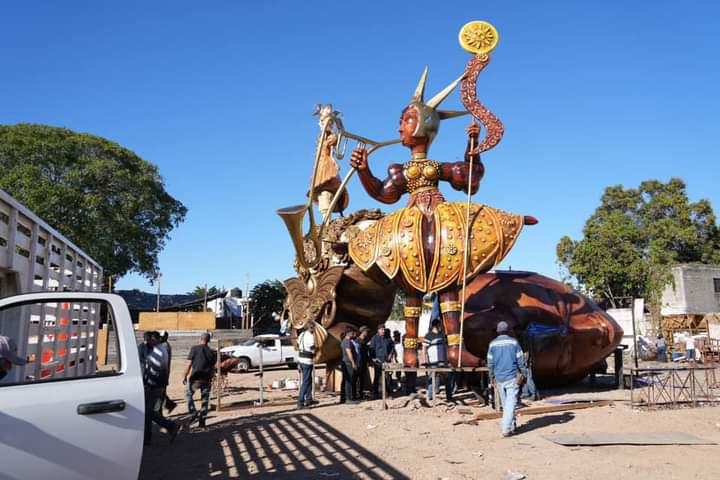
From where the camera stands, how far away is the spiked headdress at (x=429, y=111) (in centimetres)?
1122

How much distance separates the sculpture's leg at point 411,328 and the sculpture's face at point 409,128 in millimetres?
2941

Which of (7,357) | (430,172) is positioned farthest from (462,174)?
(7,357)

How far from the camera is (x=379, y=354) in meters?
12.9

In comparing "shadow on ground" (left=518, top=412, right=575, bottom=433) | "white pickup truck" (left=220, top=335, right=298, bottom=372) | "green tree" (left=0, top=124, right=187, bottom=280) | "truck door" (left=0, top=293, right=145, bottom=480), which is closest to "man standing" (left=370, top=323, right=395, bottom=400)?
"shadow on ground" (left=518, top=412, right=575, bottom=433)

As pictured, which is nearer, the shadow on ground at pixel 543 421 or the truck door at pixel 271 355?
the shadow on ground at pixel 543 421

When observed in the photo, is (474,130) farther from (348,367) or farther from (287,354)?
(287,354)

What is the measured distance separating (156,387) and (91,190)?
75.0 feet

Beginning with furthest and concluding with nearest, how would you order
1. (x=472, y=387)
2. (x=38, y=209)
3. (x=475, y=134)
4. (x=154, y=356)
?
(x=38, y=209), (x=472, y=387), (x=475, y=134), (x=154, y=356)

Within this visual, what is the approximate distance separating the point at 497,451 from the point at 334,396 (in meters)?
6.68

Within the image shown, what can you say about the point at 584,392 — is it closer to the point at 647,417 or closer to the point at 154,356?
the point at 647,417

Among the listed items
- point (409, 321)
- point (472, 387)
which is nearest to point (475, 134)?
point (409, 321)

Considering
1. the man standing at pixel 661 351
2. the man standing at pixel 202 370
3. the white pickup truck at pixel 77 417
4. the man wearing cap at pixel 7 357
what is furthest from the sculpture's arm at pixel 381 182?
the man standing at pixel 661 351

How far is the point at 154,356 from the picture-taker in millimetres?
8648

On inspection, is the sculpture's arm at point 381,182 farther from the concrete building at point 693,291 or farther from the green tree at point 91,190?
the concrete building at point 693,291
